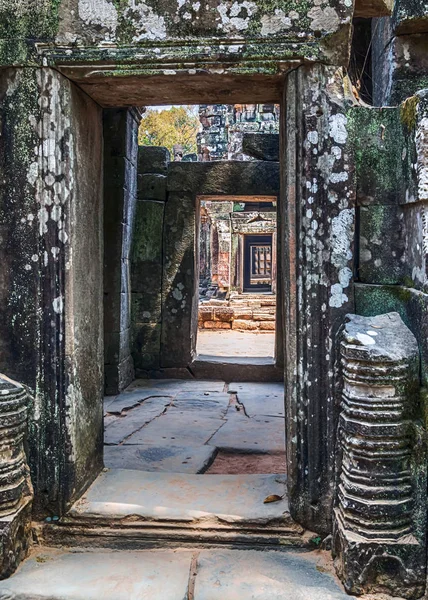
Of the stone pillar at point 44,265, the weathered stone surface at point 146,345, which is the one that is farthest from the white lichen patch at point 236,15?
the weathered stone surface at point 146,345

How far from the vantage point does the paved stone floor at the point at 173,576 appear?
8.39 ft

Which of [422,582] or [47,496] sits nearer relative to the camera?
[422,582]

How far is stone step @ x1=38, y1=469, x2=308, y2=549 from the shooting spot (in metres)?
2.99

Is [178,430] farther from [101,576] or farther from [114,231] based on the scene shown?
[114,231]

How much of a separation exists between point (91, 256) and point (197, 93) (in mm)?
1218

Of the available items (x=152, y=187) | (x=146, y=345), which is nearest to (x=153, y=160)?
(x=152, y=187)

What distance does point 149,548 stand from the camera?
3000 millimetres

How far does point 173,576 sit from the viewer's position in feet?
8.89

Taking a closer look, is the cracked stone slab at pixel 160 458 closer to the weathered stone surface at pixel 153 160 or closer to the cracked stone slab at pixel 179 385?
the cracked stone slab at pixel 179 385

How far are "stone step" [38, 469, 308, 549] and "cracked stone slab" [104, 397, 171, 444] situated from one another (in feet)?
4.97

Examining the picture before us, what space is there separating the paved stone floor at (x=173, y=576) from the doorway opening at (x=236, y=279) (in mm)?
4770

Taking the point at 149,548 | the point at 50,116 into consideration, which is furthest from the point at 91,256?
the point at 149,548

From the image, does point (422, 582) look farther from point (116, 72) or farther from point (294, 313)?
point (116, 72)

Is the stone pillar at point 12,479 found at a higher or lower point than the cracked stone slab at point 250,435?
higher
